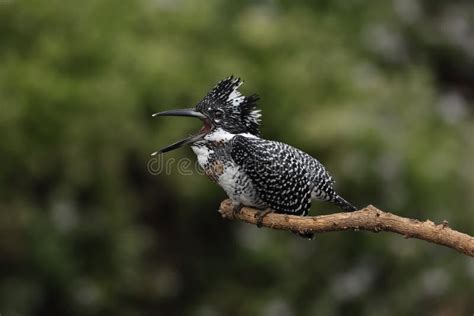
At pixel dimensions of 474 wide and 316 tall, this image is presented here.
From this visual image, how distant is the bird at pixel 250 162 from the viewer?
2084 millimetres

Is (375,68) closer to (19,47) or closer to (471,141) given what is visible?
(471,141)

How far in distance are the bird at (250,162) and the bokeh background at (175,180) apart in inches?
114

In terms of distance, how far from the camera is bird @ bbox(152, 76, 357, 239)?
2.08 m

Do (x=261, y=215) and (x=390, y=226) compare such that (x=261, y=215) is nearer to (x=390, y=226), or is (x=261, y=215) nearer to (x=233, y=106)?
(x=233, y=106)

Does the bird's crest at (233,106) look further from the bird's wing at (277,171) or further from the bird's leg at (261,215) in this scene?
the bird's leg at (261,215)

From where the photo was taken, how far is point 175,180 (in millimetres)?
Result: 5805

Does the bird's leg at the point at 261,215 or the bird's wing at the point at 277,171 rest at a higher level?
the bird's wing at the point at 277,171

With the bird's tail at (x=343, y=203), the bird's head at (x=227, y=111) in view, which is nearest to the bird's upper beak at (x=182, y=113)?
the bird's head at (x=227, y=111)

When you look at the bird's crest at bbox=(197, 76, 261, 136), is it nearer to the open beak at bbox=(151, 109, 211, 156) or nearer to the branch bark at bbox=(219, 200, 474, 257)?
the open beak at bbox=(151, 109, 211, 156)

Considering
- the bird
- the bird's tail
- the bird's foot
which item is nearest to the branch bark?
the bird

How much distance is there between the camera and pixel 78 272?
544 centimetres

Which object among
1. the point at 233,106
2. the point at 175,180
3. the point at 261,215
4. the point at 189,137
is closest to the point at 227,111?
the point at 233,106

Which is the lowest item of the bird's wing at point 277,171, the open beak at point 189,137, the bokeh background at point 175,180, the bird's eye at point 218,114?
the open beak at point 189,137

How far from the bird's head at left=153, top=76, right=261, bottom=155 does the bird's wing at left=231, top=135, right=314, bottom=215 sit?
0.06 m
